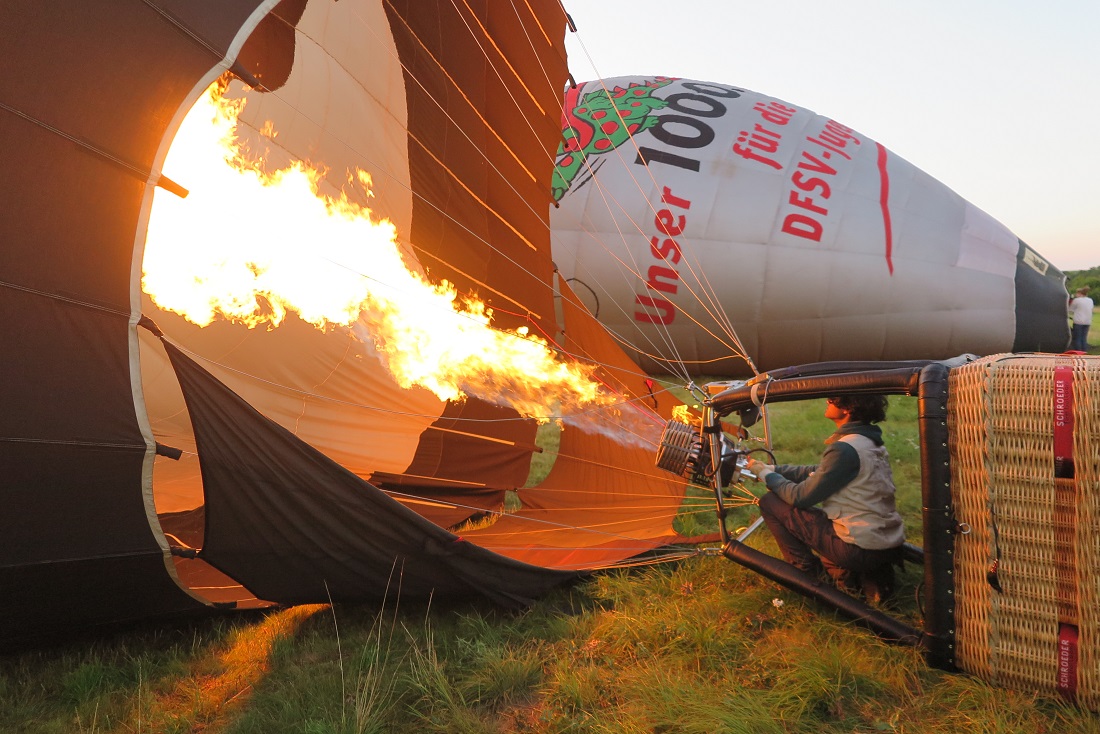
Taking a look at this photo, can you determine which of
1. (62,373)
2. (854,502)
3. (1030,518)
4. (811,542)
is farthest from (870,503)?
(62,373)

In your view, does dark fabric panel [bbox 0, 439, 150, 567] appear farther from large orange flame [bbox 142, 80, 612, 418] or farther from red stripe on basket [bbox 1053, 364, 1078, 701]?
red stripe on basket [bbox 1053, 364, 1078, 701]

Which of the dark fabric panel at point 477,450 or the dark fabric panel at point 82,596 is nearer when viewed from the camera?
the dark fabric panel at point 82,596

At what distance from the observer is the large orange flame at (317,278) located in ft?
13.8

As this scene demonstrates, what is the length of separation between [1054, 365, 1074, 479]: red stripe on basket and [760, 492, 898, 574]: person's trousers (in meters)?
0.88

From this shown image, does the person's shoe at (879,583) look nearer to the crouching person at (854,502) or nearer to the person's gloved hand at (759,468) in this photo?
the crouching person at (854,502)

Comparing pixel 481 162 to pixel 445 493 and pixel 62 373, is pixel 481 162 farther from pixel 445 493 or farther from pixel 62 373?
pixel 62 373

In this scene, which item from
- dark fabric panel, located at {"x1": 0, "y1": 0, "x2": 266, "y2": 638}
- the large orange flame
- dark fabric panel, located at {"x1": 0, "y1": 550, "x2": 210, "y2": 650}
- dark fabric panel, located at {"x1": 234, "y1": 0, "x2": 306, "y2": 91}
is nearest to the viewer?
dark fabric panel, located at {"x1": 0, "y1": 0, "x2": 266, "y2": 638}

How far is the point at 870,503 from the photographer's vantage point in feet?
9.35

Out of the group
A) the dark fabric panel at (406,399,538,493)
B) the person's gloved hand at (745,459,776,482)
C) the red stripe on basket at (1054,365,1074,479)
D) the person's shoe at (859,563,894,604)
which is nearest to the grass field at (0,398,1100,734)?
the person's shoe at (859,563,894,604)

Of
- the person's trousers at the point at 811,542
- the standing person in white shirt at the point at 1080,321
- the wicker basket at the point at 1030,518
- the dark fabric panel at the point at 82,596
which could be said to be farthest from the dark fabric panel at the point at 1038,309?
the dark fabric panel at the point at 82,596

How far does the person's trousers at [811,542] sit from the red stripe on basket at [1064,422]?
34.7 inches

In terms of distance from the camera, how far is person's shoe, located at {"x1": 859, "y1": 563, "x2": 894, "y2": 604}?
9.57ft

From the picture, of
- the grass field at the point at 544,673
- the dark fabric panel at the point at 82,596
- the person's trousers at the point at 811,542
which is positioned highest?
the person's trousers at the point at 811,542

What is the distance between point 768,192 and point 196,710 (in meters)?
6.71
